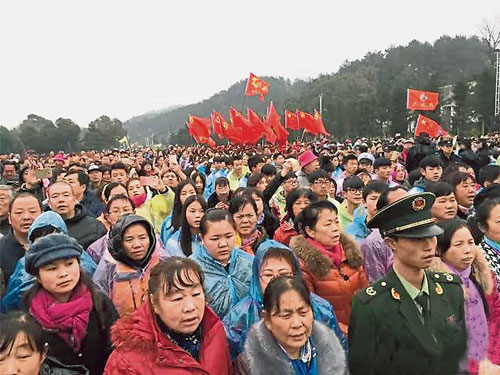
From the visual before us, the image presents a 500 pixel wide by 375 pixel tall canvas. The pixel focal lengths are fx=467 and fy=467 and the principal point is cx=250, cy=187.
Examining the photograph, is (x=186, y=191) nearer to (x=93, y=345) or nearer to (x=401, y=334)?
(x=93, y=345)

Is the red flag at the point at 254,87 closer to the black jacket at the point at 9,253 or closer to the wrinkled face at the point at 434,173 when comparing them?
the wrinkled face at the point at 434,173

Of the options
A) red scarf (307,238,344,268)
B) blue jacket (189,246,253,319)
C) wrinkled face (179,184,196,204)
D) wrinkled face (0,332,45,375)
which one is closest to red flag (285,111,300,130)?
wrinkled face (179,184,196,204)

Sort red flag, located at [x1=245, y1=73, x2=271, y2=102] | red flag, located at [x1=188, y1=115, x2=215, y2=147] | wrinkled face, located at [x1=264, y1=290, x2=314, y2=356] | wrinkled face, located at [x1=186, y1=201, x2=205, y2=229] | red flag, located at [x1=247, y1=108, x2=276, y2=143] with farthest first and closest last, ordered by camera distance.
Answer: red flag, located at [x1=188, y1=115, x2=215, y2=147] → red flag, located at [x1=245, y1=73, x2=271, y2=102] → red flag, located at [x1=247, y1=108, x2=276, y2=143] → wrinkled face, located at [x1=186, y1=201, x2=205, y2=229] → wrinkled face, located at [x1=264, y1=290, x2=314, y2=356]

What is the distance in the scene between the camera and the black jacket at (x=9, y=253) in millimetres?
3348

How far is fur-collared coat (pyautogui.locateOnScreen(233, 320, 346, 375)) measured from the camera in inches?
81.6

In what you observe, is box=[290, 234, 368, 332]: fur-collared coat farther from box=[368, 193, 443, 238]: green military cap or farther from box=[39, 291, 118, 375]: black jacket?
box=[39, 291, 118, 375]: black jacket

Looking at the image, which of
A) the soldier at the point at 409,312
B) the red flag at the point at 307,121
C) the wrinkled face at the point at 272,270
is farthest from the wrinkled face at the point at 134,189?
the red flag at the point at 307,121

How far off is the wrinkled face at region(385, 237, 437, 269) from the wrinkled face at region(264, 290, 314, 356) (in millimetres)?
495

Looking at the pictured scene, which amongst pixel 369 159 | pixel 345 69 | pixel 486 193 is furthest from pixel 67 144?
pixel 486 193

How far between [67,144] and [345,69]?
36727 mm

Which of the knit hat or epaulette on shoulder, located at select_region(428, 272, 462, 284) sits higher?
the knit hat

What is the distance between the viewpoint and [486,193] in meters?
3.58

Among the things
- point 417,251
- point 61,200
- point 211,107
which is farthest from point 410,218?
point 211,107

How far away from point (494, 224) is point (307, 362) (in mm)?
1624
